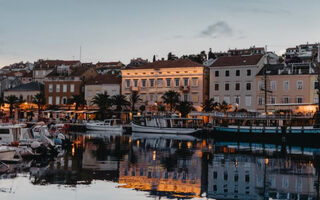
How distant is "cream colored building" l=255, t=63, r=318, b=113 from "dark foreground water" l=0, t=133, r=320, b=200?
3429 cm

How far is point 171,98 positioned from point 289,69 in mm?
18431

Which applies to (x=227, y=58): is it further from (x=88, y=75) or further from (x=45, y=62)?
(x=45, y=62)

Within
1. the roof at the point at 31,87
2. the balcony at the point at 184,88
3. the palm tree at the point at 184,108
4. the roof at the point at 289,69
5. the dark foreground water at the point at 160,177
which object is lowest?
the dark foreground water at the point at 160,177

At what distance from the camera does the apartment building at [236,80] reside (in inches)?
2771

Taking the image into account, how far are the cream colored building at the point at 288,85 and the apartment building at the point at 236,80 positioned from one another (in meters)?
1.25

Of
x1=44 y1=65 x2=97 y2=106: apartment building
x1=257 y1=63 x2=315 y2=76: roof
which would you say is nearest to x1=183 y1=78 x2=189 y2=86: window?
x1=257 y1=63 x2=315 y2=76: roof

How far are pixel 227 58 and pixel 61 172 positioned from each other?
54157 mm

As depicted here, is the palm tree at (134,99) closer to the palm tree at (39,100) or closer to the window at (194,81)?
the window at (194,81)

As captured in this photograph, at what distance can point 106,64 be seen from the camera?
4781 inches

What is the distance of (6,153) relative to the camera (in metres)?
26.2

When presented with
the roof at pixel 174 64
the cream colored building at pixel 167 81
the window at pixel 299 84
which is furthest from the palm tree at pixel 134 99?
the window at pixel 299 84

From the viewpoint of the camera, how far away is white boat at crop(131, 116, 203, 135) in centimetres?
6288

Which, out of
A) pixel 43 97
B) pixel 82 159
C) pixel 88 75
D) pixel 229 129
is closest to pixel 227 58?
pixel 229 129

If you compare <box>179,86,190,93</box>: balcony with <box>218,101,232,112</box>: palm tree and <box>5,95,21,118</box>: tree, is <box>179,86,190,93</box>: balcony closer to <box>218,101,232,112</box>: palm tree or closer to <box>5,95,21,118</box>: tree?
<box>218,101,232,112</box>: palm tree
